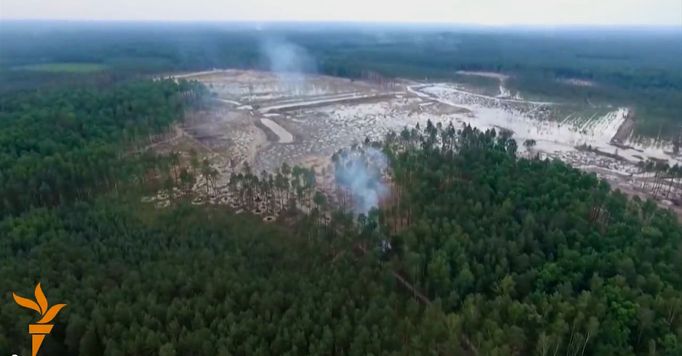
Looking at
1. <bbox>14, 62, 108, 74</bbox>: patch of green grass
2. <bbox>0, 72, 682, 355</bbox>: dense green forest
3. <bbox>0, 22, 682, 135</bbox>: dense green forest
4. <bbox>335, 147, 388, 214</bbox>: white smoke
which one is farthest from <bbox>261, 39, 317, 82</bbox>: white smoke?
<bbox>0, 72, 682, 355</bbox>: dense green forest

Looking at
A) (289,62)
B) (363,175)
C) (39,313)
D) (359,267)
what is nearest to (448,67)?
(289,62)

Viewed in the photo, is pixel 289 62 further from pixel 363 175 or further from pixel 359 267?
pixel 359 267

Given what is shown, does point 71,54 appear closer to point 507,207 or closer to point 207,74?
point 207,74

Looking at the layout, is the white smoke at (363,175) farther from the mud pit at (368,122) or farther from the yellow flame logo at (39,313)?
the yellow flame logo at (39,313)

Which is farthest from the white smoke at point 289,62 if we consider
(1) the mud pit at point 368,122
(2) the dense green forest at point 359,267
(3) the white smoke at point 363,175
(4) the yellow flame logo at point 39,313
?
(4) the yellow flame logo at point 39,313

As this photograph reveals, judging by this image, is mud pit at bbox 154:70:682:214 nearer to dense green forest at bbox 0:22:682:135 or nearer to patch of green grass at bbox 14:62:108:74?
dense green forest at bbox 0:22:682:135
